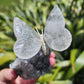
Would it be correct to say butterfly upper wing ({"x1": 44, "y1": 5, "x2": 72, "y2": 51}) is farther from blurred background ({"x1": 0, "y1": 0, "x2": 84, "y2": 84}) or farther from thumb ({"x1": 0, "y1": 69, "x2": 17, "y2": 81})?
blurred background ({"x1": 0, "y1": 0, "x2": 84, "y2": 84})

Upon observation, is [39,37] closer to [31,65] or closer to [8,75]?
[31,65]

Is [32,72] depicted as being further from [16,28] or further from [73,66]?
[73,66]

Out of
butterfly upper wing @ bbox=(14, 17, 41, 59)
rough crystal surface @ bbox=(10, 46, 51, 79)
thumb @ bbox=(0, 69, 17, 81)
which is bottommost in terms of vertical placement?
thumb @ bbox=(0, 69, 17, 81)

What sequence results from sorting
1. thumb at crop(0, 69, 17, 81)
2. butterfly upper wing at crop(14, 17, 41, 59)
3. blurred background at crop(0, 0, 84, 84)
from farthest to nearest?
blurred background at crop(0, 0, 84, 84) → thumb at crop(0, 69, 17, 81) → butterfly upper wing at crop(14, 17, 41, 59)

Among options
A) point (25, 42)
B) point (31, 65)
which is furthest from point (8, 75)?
point (25, 42)

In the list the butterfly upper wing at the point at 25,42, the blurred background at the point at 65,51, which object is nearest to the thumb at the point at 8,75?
the butterfly upper wing at the point at 25,42

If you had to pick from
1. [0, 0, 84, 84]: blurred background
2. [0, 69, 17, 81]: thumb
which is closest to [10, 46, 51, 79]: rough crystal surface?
[0, 69, 17, 81]: thumb

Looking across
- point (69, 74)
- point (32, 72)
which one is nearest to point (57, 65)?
point (69, 74)
